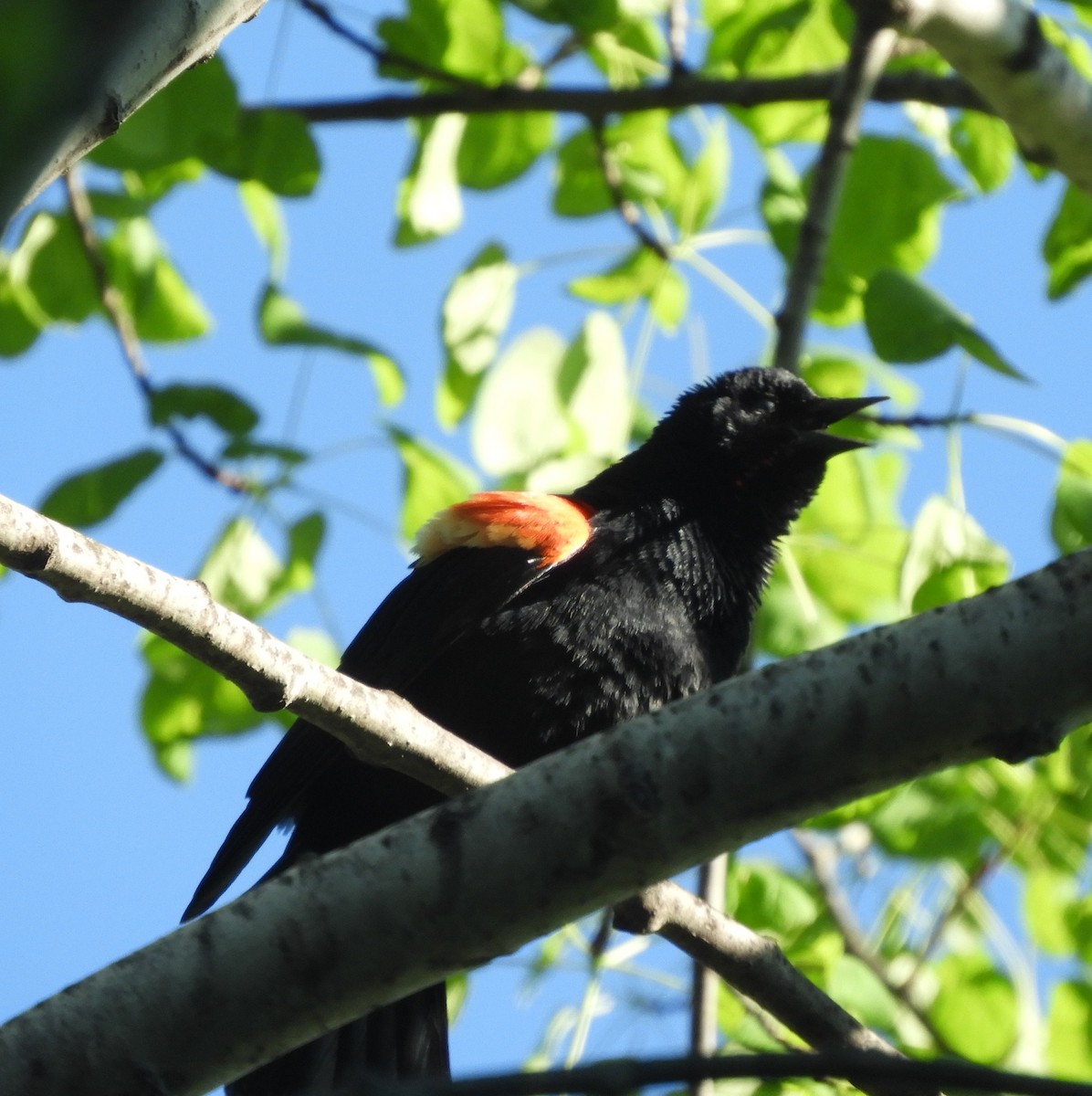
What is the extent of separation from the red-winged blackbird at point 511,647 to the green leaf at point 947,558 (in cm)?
45

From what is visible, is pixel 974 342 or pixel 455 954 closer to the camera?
pixel 455 954

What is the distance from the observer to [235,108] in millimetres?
3646

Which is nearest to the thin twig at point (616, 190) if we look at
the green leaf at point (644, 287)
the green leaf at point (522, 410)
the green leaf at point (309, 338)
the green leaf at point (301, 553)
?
the green leaf at point (644, 287)

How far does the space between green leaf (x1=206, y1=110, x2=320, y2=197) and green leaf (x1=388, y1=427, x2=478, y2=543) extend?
799 millimetres

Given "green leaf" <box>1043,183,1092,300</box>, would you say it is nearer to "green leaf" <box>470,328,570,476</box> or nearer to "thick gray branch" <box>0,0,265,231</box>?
"green leaf" <box>470,328,570,476</box>

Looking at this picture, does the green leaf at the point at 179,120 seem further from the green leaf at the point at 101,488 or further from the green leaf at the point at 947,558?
the green leaf at the point at 947,558

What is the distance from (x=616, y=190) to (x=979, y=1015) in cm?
292

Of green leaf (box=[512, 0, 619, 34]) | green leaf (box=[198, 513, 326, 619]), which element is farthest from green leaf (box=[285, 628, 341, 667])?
green leaf (box=[512, 0, 619, 34])

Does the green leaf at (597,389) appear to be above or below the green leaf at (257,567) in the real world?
above

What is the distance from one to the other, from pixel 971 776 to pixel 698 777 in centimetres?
298

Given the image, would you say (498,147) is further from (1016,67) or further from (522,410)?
(1016,67)

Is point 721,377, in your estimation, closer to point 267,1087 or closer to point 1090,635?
point 267,1087

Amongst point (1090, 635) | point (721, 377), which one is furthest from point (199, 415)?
point (1090, 635)

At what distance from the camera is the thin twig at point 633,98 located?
176 inches
